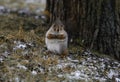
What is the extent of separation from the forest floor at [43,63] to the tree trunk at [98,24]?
0.24 metres

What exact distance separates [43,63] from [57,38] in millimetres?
438

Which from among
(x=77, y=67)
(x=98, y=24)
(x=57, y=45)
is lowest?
(x=77, y=67)

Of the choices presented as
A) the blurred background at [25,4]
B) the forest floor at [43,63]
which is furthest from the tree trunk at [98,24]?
the blurred background at [25,4]

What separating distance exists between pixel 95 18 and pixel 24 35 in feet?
4.15

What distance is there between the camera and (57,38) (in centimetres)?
582

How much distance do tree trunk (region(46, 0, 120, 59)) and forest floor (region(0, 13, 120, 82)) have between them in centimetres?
24

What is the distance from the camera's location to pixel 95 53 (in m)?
6.58

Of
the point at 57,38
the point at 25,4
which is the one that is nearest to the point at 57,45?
the point at 57,38

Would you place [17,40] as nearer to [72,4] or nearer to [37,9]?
[72,4]

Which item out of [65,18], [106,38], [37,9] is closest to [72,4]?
[65,18]

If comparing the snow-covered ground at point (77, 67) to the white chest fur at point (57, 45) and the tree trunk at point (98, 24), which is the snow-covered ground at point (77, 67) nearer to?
the white chest fur at point (57, 45)

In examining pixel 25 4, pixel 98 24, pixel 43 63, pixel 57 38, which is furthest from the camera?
pixel 25 4

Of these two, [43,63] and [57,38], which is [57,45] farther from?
[43,63]

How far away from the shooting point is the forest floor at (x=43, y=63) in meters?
5.46
